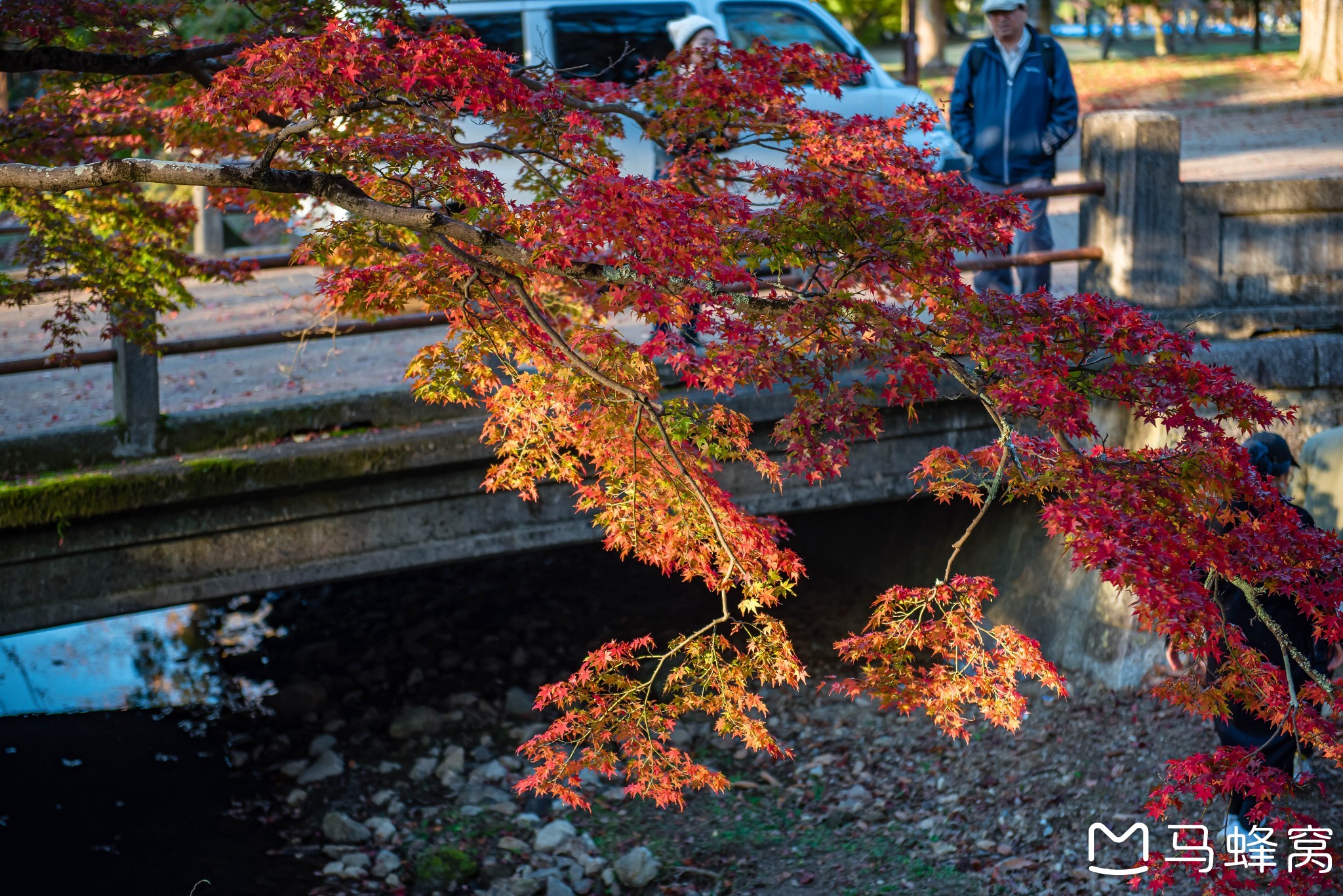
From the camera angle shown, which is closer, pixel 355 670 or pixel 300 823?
pixel 300 823

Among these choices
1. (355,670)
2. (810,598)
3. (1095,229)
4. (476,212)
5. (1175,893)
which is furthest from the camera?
(810,598)

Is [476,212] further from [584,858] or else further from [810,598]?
[810,598]

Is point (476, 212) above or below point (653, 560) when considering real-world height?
above

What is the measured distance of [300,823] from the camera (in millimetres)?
5590

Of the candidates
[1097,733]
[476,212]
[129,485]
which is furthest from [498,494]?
[1097,733]

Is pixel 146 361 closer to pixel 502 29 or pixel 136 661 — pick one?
pixel 136 661

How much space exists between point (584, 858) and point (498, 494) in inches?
68.3

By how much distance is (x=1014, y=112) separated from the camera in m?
6.07

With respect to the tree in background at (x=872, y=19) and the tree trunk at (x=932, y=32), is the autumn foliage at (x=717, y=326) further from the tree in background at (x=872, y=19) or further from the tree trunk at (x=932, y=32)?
the tree in background at (x=872, y=19)

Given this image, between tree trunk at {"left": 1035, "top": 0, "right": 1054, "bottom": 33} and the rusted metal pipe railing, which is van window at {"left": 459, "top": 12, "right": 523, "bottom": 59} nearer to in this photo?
the rusted metal pipe railing

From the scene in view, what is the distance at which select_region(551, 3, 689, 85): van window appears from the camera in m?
7.84

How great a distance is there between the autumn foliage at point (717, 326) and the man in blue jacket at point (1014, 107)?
7.03 ft

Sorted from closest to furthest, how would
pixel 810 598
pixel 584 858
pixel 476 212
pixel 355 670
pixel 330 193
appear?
pixel 330 193 < pixel 476 212 < pixel 584 858 < pixel 355 670 < pixel 810 598

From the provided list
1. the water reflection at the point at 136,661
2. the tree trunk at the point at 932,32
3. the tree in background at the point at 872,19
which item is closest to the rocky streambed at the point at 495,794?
the water reflection at the point at 136,661
